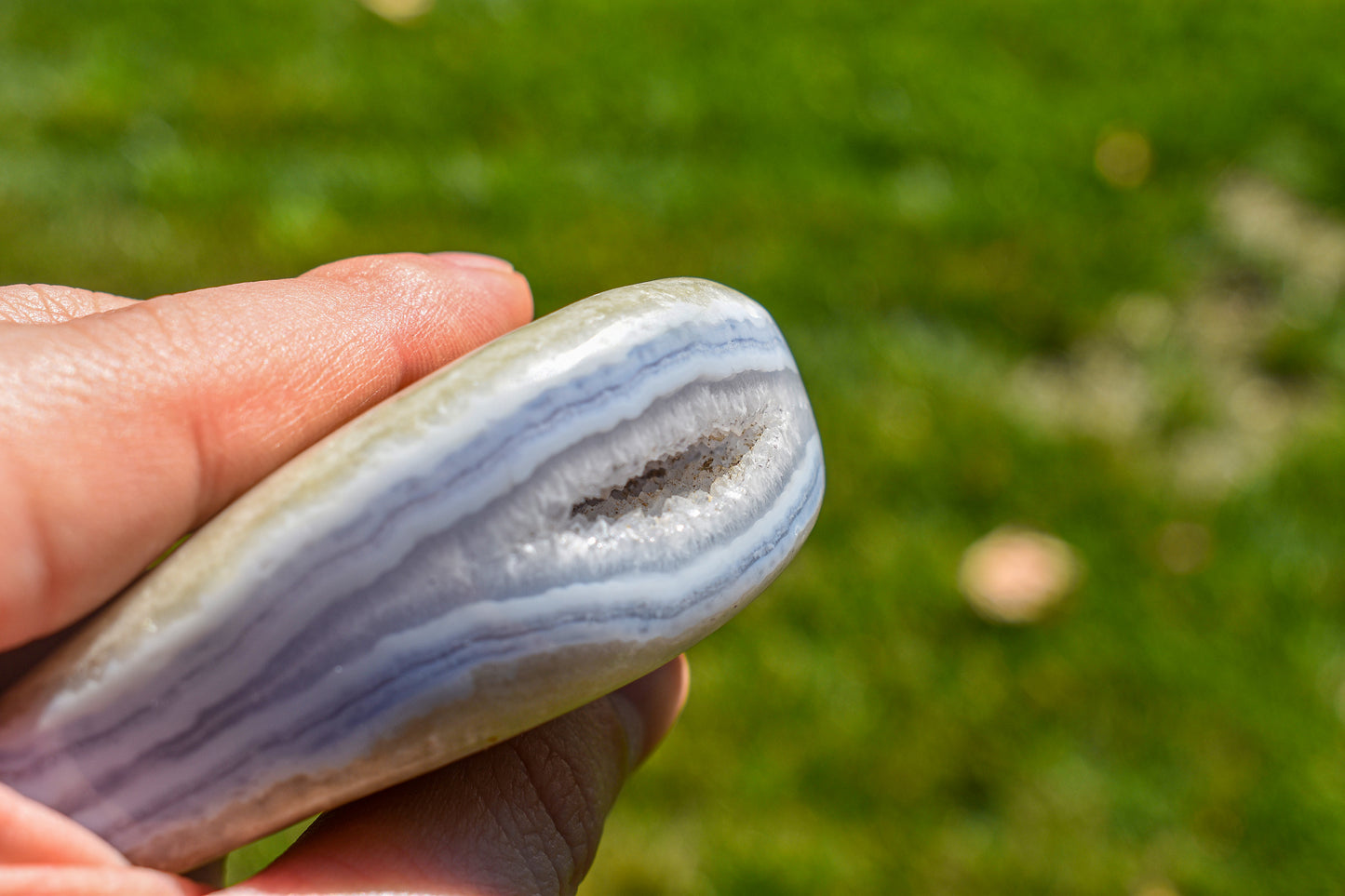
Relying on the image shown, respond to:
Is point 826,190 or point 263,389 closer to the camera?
point 263,389

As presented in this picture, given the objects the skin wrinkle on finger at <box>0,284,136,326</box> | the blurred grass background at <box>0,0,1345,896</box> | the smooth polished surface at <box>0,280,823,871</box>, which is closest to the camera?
the smooth polished surface at <box>0,280,823,871</box>

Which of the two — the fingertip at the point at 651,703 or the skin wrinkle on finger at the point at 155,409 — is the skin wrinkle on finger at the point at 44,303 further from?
the fingertip at the point at 651,703

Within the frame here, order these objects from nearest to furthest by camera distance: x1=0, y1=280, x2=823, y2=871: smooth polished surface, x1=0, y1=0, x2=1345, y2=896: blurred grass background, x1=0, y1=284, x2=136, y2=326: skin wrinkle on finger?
x1=0, y1=280, x2=823, y2=871: smooth polished surface < x1=0, y1=284, x2=136, y2=326: skin wrinkle on finger < x1=0, y1=0, x2=1345, y2=896: blurred grass background

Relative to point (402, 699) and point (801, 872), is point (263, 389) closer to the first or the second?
point (402, 699)

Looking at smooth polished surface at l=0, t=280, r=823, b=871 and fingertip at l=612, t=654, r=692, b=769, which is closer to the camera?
smooth polished surface at l=0, t=280, r=823, b=871

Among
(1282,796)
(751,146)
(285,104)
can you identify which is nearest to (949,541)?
(1282,796)

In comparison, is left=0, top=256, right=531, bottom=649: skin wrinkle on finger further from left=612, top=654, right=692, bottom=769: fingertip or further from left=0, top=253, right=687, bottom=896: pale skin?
left=612, top=654, right=692, bottom=769: fingertip

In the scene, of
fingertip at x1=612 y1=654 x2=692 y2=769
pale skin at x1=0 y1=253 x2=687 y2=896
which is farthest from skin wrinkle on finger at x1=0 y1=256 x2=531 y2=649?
fingertip at x1=612 y1=654 x2=692 y2=769
